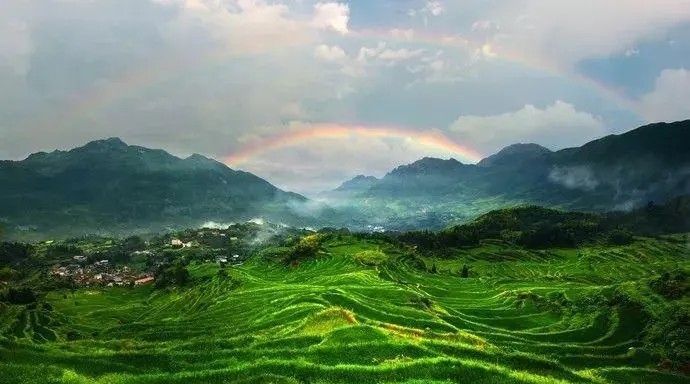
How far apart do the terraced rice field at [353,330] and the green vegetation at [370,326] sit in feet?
0.65

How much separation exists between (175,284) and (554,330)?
12754 cm

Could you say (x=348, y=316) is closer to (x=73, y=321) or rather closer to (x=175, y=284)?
(x=73, y=321)

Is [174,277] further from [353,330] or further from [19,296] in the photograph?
[353,330]

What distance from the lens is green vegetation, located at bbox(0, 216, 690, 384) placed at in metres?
32.2

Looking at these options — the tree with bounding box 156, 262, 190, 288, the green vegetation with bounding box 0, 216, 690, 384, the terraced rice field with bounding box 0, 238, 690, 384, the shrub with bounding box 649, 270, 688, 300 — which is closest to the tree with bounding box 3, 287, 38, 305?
the green vegetation with bounding box 0, 216, 690, 384

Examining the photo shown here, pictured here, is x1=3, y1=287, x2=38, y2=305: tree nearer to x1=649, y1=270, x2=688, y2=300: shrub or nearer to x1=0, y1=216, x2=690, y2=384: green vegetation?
x1=0, y1=216, x2=690, y2=384: green vegetation

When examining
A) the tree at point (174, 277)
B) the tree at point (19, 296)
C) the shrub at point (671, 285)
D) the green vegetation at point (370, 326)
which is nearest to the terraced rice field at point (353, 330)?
the green vegetation at point (370, 326)

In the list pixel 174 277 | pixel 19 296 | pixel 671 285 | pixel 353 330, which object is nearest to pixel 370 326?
pixel 353 330

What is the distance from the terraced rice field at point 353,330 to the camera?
31.8 meters

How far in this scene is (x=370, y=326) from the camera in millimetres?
42281

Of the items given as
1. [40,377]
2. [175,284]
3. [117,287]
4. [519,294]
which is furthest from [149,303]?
[40,377]

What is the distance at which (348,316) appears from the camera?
156 feet

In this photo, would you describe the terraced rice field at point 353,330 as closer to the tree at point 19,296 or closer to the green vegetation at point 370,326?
the green vegetation at point 370,326

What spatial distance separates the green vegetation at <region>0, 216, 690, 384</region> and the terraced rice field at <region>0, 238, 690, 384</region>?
20 centimetres
